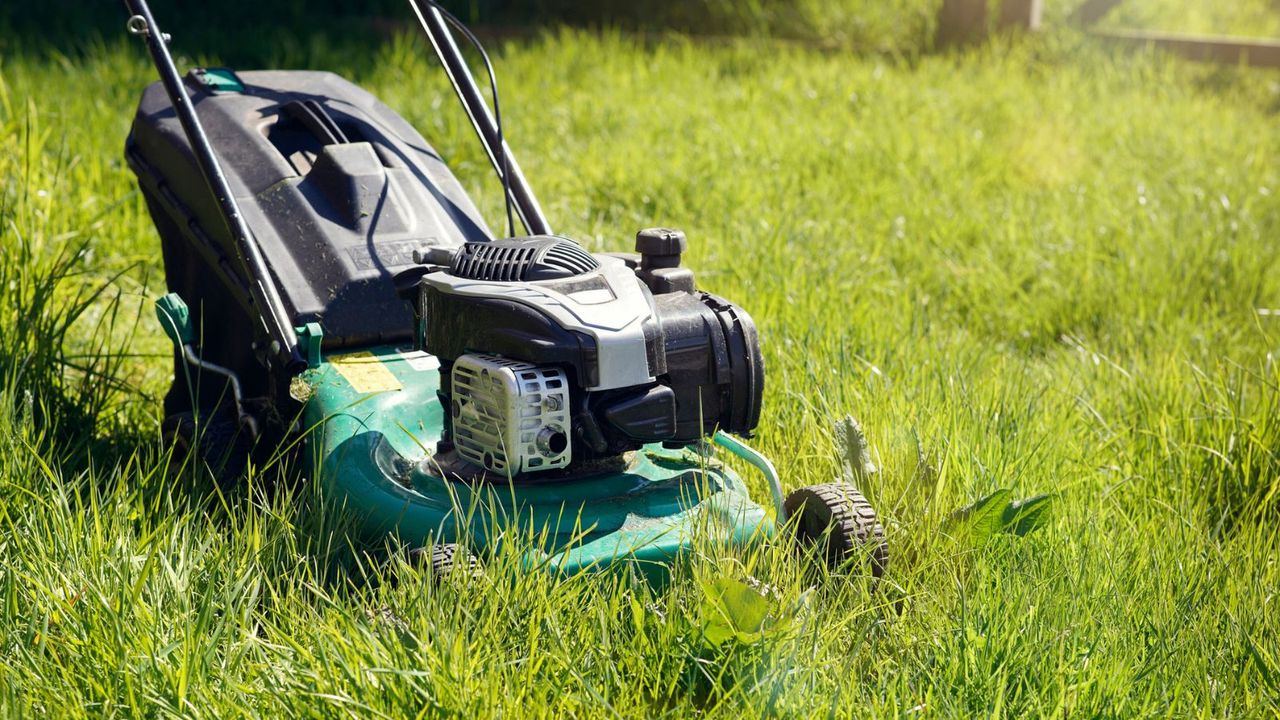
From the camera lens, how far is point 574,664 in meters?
1.57

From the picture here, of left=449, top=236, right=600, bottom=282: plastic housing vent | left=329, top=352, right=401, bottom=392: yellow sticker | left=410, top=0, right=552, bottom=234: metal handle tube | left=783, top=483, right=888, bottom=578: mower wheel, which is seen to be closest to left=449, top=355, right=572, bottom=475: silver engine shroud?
left=449, top=236, right=600, bottom=282: plastic housing vent

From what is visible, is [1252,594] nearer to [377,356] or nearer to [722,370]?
[722,370]

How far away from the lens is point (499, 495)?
1846 millimetres

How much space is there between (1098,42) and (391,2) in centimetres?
356

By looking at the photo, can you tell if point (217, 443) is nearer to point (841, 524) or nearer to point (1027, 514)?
Answer: point (841, 524)

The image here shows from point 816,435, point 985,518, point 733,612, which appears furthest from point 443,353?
point 985,518

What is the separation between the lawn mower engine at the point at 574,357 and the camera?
175 cm

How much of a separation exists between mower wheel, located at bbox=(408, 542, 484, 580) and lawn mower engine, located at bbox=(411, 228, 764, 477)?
14cm

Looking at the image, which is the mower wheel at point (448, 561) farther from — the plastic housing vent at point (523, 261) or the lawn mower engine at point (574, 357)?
the plastic housing vent at point (523, 261)

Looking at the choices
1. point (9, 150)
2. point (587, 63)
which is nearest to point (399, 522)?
point (9, 150)

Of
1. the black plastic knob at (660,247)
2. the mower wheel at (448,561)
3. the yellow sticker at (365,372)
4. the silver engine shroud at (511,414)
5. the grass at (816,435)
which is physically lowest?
the grass at (816,435)

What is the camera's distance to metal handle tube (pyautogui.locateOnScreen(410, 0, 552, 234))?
2.42 m

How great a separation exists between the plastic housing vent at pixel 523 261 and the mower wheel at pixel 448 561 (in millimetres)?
399

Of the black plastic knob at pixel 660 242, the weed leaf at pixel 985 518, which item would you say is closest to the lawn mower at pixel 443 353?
the black plastic knob at pixel 660 242
